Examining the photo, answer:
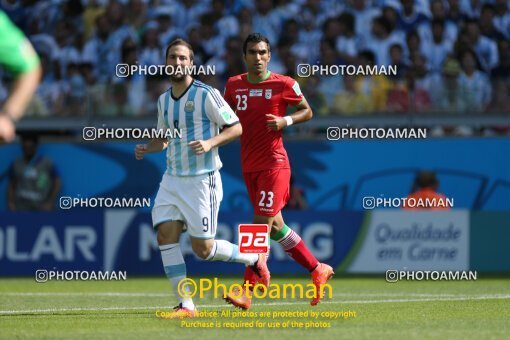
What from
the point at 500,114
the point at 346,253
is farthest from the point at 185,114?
the point at 500,114

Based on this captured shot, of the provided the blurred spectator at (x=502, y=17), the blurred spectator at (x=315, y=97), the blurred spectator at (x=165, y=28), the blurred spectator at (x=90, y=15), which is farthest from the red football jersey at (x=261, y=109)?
the blurred spectator at (x=90, y=15)

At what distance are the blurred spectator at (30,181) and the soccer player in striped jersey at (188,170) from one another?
28.4 ft

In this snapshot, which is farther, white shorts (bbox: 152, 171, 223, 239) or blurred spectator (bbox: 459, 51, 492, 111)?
blurred spectator (bbox: 459, 51, 492, 111)

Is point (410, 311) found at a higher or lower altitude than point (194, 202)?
lower

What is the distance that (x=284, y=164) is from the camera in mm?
11188

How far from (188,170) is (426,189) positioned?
850 centimetres

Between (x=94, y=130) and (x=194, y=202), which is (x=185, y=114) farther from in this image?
(x=94, y=130)

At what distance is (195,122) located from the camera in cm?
995

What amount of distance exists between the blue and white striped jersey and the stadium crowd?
8.21 metres

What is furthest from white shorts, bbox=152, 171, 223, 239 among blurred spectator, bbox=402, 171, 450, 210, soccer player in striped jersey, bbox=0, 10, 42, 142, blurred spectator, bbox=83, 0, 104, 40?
blurred spectator, bbox=83, 0, 104, 40

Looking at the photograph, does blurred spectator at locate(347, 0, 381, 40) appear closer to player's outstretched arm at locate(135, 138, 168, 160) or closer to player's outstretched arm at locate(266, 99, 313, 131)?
player's outstretched arm at locate(266, 99, 313, 131)

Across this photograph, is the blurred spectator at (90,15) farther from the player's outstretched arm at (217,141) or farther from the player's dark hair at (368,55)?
the player's outstretched arm at (217,141)

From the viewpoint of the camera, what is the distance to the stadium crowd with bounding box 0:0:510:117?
18.3 m

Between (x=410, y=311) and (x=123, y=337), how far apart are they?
3248 mm
